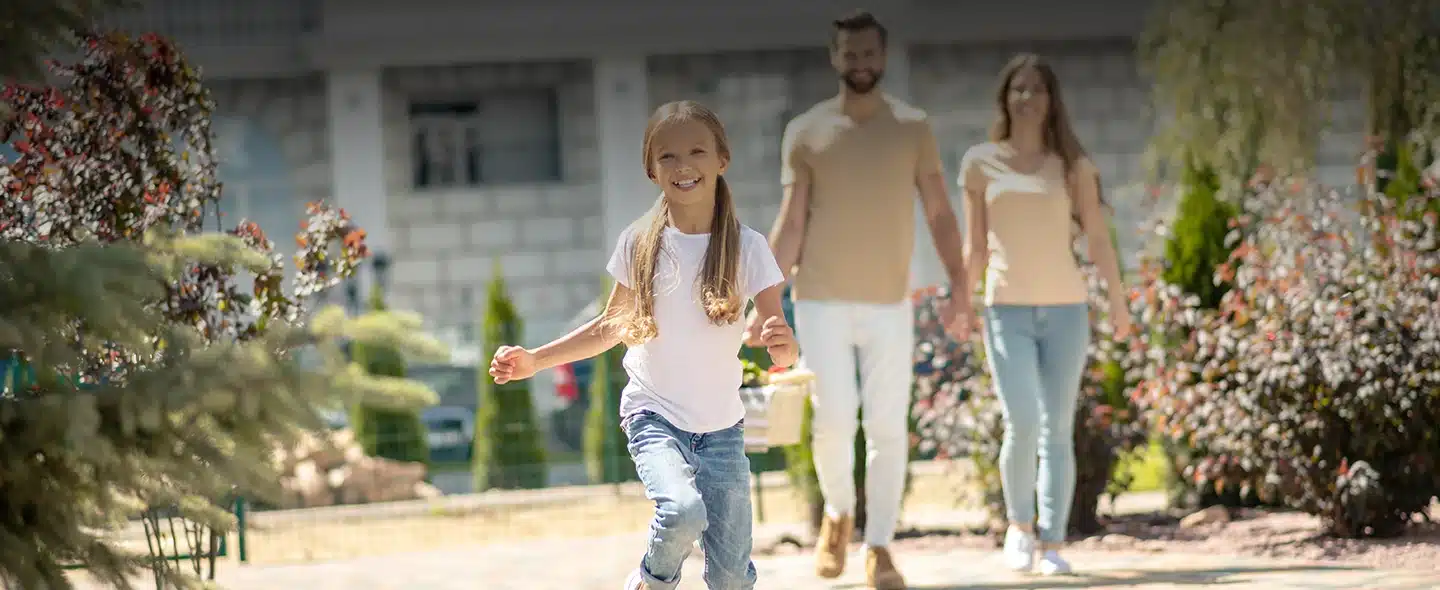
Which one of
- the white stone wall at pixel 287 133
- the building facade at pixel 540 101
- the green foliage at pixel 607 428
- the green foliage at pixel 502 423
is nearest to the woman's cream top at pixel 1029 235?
the green foliage at pixel 607 428

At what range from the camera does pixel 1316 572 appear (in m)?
5.94

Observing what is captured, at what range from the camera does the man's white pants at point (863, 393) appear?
572 cm

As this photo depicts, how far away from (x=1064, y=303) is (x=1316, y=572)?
1.16 m

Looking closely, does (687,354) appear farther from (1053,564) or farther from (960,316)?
(1053,564)

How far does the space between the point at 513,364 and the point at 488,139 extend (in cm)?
2001

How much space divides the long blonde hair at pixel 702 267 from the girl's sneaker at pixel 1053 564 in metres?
2.13

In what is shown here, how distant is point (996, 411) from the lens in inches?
288

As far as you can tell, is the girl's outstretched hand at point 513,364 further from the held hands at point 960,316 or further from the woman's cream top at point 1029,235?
the woman's cream top at point 1029,235

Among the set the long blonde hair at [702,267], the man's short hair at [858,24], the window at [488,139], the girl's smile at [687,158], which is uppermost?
the window at [488,139]

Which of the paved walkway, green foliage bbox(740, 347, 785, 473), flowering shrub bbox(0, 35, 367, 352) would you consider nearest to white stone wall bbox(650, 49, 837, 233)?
green foliage bbox(740, 347, 785, 473)

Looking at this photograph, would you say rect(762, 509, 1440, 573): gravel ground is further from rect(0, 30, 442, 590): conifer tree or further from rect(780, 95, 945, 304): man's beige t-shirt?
rect(0, 30, 442, 590): conifer tree

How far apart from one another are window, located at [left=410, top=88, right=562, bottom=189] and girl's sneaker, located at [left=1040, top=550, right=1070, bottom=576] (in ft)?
60.5

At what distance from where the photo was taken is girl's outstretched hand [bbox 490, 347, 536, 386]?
14.0 feet

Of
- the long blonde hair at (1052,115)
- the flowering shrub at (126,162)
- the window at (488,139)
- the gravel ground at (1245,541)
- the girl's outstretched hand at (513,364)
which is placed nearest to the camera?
the girl's outstretched hand at (513,364)
